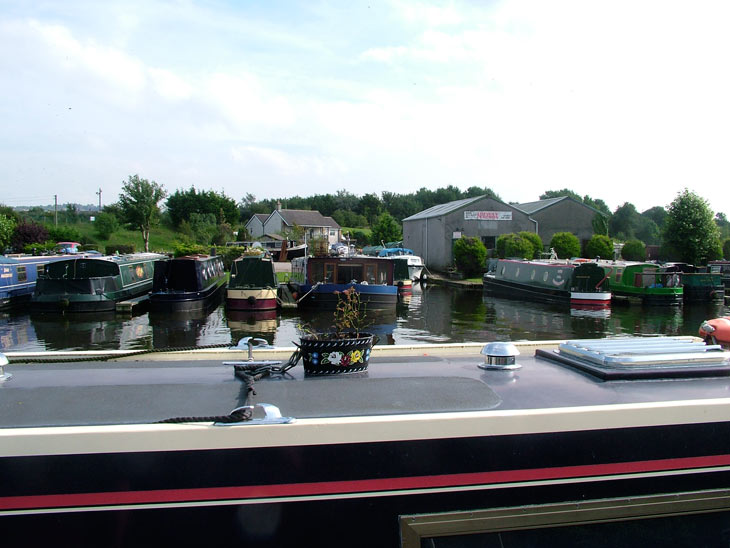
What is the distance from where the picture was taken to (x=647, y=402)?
269cm

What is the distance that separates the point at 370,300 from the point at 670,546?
20377 mm

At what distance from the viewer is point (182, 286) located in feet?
79.5

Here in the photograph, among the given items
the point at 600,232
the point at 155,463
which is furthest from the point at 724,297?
the point at 155,463

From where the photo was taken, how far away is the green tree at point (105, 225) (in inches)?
2212

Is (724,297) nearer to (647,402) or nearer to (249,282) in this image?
(249,282)

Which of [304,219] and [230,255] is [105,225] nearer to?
[230,255]

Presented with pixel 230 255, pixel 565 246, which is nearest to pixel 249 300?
pixel 230 255

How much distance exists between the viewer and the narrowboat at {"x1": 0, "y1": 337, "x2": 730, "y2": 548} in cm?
218

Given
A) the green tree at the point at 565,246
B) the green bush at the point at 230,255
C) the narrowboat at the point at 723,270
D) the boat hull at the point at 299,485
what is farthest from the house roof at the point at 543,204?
the boat hull at the point at 299,485

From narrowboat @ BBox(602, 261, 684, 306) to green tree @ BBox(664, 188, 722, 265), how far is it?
429 inches

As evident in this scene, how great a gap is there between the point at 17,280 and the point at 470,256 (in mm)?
29056

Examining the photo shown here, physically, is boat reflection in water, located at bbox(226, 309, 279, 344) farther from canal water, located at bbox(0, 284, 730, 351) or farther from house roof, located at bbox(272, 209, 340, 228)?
house roof, located at bbox(272, 209, 340, 228)

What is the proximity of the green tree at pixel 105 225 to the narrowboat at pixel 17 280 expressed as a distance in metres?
32.0

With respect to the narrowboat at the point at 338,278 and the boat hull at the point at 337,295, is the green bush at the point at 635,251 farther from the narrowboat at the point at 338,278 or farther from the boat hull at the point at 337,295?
the boat hull at the point at 337,295
